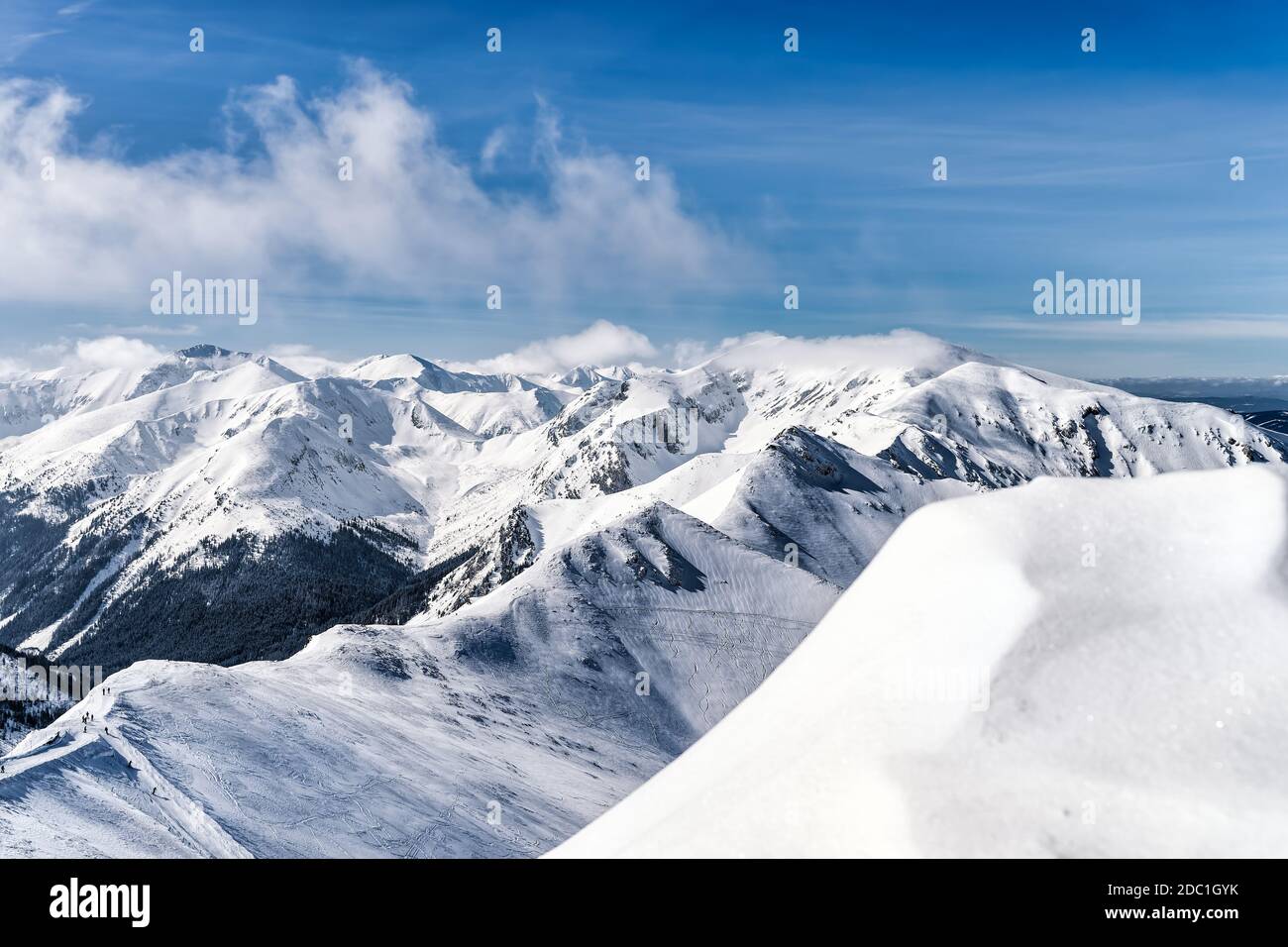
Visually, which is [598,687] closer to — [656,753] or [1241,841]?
[656,753]

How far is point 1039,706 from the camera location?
352 inches

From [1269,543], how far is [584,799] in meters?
73.5

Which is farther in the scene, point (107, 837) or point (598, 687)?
point (598, 687)

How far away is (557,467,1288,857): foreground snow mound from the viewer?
781 centimetres

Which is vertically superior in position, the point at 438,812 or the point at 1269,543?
the point at 1269,543

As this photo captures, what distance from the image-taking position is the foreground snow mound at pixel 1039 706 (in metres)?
7.81
